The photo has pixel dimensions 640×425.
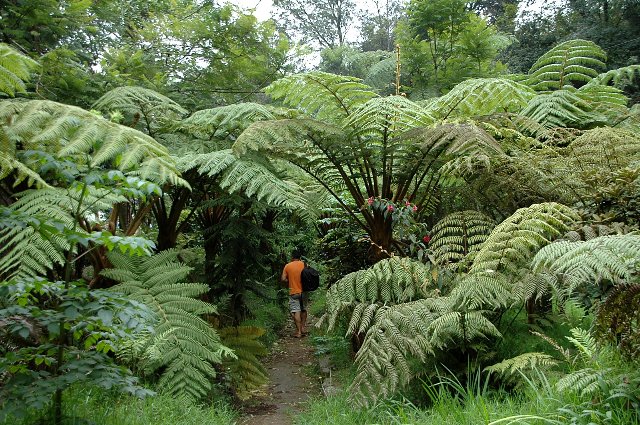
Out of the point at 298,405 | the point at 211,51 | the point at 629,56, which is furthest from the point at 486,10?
the point at 298,405

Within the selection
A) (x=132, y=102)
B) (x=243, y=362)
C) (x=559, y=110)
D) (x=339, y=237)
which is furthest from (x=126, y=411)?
(x=559, y=110)

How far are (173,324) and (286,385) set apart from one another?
1.84 meters

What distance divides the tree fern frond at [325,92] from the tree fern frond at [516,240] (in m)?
1.80

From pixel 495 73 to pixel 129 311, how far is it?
7485mm

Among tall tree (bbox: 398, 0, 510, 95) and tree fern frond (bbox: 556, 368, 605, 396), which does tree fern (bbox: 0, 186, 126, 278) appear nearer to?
tree fern frond (bbox: 556, 368, 605, 396)

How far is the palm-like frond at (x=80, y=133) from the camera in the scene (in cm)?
256

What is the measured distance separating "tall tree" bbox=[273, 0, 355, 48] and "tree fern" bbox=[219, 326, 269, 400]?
21385mm

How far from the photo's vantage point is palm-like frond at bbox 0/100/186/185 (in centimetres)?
256

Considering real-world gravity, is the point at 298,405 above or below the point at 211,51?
below

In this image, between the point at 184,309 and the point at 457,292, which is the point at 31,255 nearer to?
the point at 184,309

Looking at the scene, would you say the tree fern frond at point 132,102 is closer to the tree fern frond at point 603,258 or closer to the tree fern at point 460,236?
the tree fern at point 460,236

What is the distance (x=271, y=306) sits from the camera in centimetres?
834

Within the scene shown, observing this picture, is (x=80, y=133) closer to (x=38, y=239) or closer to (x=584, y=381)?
(x=38, y=239)

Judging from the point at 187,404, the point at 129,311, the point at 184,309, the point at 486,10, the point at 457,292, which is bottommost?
the point at 187,404
